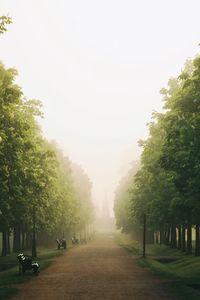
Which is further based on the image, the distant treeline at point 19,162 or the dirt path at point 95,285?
the distant treeline at point 19,162

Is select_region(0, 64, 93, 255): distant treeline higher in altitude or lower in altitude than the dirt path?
higher

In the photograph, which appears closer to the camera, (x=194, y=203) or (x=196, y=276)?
(x=196, y=276)

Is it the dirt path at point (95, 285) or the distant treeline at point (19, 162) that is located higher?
the distant treeline at point (19, 162)

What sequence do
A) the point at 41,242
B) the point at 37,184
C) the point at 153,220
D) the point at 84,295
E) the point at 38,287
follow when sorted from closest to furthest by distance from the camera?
the point at 84,295 → the point at 38,287 → the point at 37,184 → the point at 153,220 → the point at 41,242

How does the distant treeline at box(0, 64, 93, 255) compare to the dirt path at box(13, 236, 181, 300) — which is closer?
the dirt path at box(13, 236, 181, 300)

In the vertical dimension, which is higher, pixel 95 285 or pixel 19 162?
pixel 19 162

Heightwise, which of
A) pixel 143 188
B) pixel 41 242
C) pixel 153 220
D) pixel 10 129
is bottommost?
pixel 41 242

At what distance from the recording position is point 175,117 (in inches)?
1399

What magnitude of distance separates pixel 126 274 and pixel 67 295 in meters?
10.2

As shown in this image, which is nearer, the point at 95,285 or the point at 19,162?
the point at 95,285

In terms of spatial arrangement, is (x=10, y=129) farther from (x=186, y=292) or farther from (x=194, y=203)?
(x=186, y=292)

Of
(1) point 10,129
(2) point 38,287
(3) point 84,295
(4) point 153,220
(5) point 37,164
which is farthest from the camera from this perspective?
(4) point 153,220

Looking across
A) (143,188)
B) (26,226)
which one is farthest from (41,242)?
(143,188)

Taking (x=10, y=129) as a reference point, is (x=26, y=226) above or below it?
below
